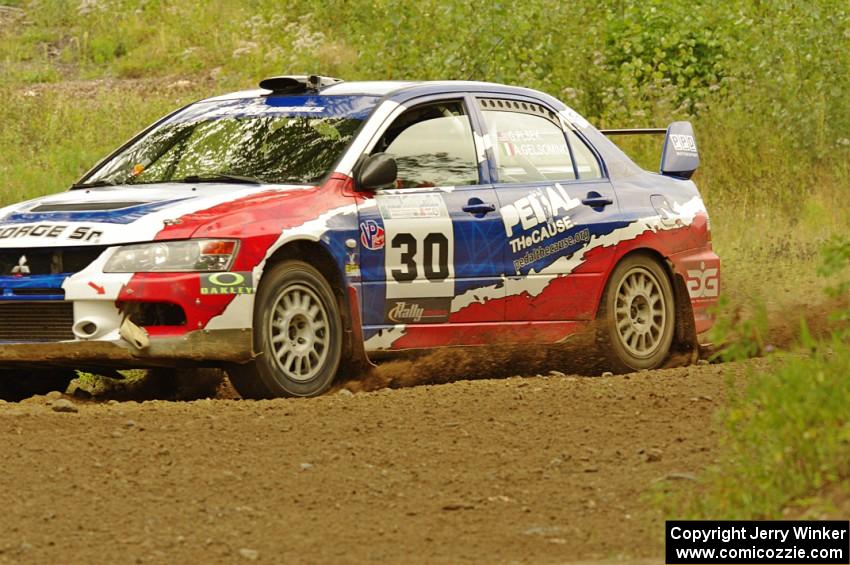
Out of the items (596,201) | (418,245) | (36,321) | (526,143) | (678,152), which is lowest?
(36,321)

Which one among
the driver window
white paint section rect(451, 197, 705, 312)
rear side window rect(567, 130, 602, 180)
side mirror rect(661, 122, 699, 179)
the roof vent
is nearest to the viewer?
the driver window

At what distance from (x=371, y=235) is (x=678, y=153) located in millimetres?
2868

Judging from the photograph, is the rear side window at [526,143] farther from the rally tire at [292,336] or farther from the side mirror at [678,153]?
the rally tire at [292,336]

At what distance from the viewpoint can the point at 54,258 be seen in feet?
26.5

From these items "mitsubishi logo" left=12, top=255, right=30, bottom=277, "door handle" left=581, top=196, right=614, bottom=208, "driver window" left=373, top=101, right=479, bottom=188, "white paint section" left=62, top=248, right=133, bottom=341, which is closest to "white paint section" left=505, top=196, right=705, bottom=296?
"door handle" left=581, top=196, right=614, bottom=208

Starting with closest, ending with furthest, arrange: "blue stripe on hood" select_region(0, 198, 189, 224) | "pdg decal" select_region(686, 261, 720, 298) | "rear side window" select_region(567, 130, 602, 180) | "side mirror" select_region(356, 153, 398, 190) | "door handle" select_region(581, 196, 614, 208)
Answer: "blue stripe on hood" select_region(0, 198, 189, 224) → "side mirror" select_region(356, 153, 398, 190) → "door handle" select_region(581, 196, 614, 208) → "rear side window" select_region(567, 130, 602, 180) → "pdg decal" select_region(686, 261, 720, 298)

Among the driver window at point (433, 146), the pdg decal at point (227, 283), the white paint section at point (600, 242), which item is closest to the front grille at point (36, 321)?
the pdg decal at point (227, 283)

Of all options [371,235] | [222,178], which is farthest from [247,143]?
[371,235]

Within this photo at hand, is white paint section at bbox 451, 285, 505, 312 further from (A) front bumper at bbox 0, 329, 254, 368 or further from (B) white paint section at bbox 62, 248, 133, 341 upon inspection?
(B) white paint section at bbox 62, 248, 133, 341

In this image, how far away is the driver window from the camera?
909 centimetres

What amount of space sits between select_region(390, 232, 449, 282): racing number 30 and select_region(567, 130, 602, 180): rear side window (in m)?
1.39

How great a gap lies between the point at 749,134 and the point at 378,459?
39.2ft

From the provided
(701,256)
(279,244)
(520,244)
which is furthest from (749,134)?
(279,244)

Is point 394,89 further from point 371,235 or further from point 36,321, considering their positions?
point 36,321
